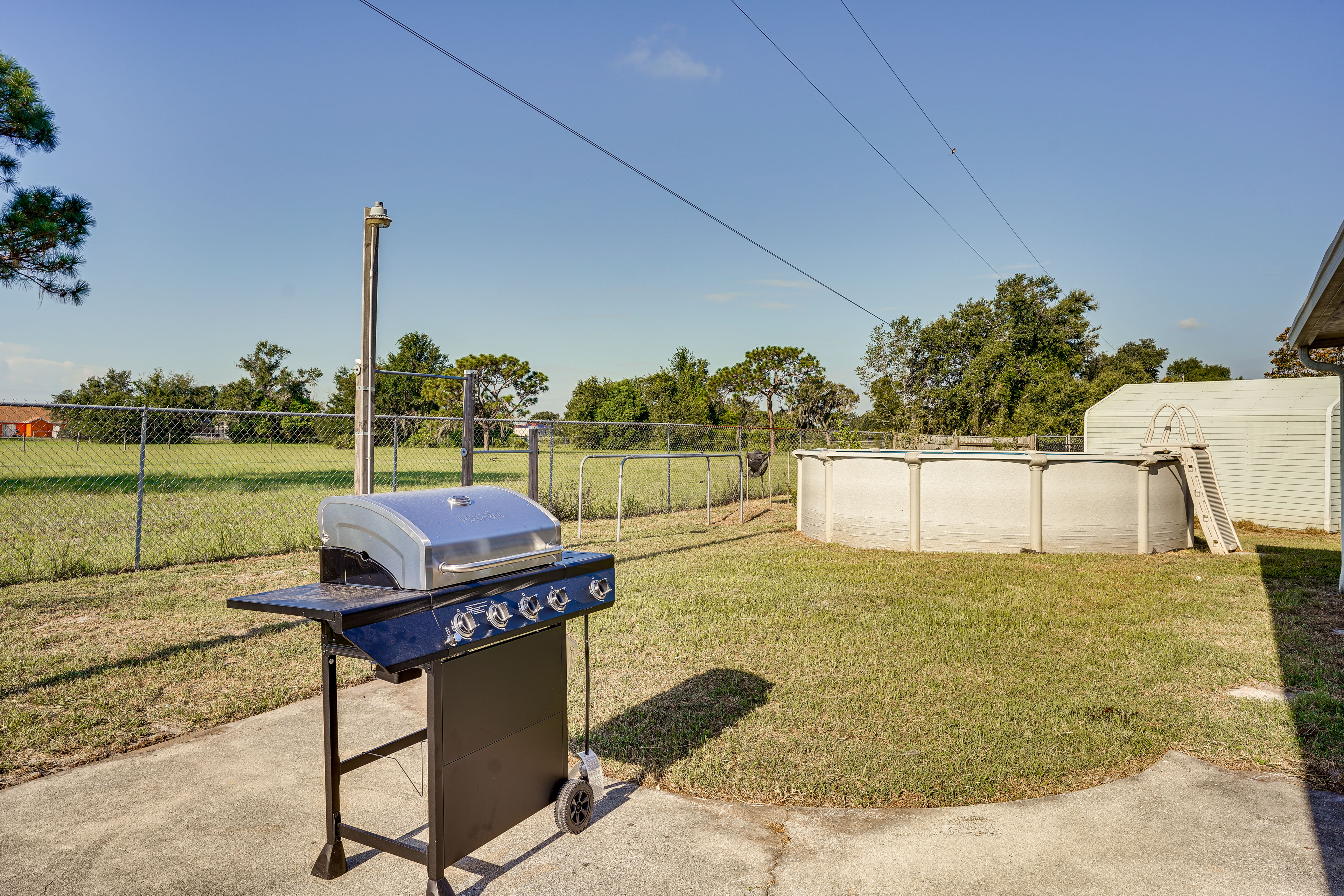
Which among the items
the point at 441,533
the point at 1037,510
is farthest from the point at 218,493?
the point at 441,533

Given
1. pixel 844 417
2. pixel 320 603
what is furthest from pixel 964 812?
pixel 844 417

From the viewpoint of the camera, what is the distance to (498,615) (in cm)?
245

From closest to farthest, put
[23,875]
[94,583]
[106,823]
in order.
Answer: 1. [23,875]
2. [106,823]
3. [94,583]

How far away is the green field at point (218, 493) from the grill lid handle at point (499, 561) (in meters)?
5.58

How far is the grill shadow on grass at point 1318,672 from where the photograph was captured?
3010mm

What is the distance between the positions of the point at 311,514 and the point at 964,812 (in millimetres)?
11551

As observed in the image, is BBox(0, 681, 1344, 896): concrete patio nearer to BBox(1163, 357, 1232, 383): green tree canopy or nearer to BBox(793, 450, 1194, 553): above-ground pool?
BBox(793, 450, 1194, 553): above-ground pool

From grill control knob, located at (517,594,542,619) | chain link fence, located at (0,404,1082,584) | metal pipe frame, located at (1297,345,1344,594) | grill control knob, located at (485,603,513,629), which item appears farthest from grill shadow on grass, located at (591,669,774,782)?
metal pipe frame, located at (1297,345,1344,594)

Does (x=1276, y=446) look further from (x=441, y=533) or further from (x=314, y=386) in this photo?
(x=314, y=386)

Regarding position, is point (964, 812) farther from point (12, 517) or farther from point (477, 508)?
point (12, 517)

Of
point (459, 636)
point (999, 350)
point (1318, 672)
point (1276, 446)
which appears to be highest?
point (999, 350)

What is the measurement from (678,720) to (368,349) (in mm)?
3104

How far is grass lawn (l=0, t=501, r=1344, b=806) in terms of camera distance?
3570mm

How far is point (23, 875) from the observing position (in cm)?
250
